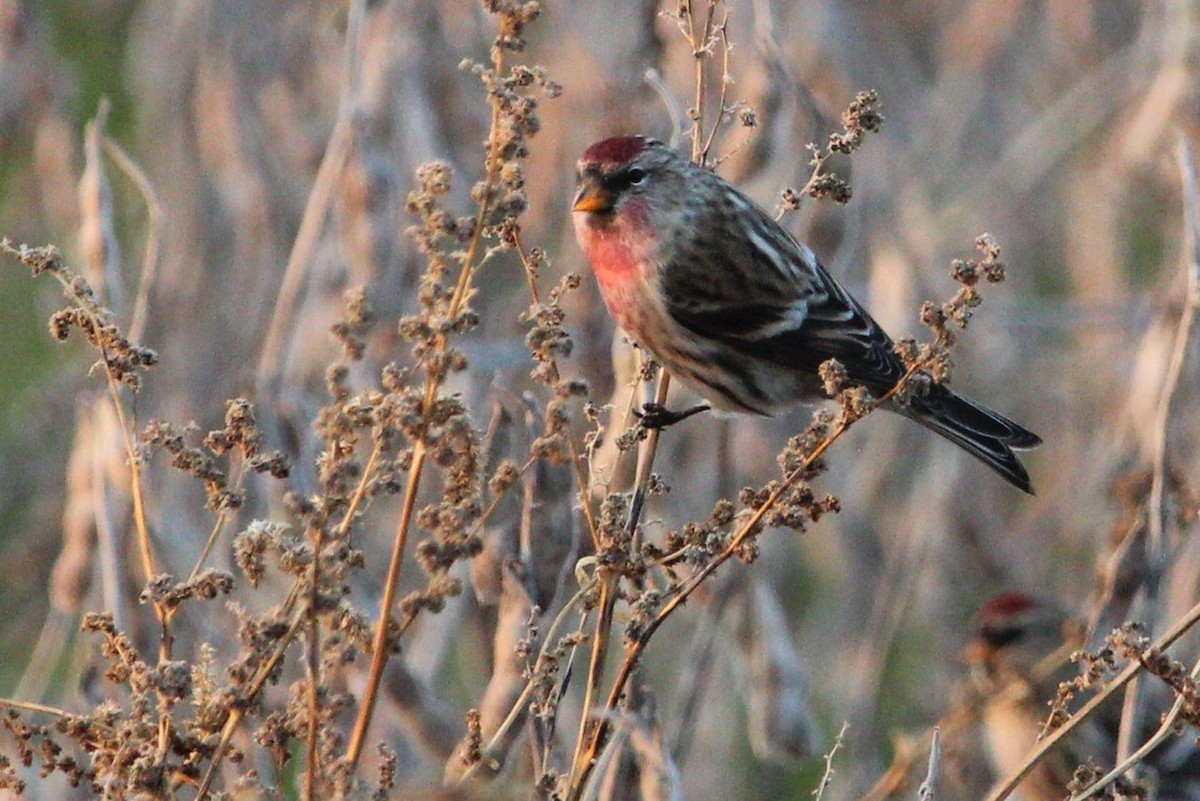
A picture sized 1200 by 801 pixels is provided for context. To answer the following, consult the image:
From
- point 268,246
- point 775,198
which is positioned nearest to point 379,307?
point 775,198

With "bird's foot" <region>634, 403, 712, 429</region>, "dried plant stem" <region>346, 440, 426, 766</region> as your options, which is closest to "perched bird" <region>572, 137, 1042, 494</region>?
"bird's foot" <region>634, 403, 712, 429</region>

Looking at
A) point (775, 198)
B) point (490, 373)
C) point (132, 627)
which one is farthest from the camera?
point (490, 373)

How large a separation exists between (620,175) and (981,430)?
32.7 inches

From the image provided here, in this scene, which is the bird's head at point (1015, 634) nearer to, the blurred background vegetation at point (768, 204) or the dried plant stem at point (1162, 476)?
the blurred background vegetation at point (768, 204)

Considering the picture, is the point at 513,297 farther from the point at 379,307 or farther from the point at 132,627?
the point at 132,627

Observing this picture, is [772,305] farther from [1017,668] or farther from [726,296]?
[1017,668]

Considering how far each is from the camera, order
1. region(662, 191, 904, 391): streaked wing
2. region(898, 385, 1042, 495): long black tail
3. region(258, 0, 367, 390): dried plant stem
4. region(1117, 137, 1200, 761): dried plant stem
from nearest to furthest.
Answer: region(1117, 137, 1200, 761): dried plant stem
region(898, 385, 1042, 495): long black tail
region(662, 191, 904, 391): streaked wing
region(258, 0, 367, 390): dried plant stem

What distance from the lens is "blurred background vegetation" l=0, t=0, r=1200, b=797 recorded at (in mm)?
3906

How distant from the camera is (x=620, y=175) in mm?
3275

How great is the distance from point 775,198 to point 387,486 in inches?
80.1

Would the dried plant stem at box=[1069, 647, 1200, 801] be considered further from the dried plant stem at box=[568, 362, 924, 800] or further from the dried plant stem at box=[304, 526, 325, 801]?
the dried plant stem at box=[304, 526, 325, 801]

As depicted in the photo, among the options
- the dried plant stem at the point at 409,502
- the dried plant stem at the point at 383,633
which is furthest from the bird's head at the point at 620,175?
the dried plant stem at the point at 383,633

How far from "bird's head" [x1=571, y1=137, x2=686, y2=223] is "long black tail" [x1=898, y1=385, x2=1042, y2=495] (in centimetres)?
64

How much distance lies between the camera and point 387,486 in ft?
6.00
